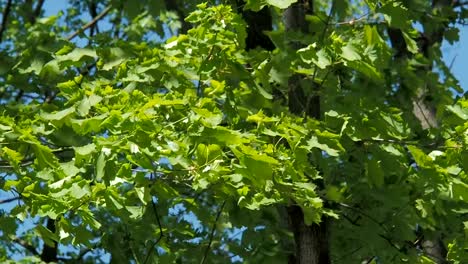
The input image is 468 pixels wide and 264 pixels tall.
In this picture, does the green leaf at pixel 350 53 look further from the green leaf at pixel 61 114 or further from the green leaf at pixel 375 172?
the green leaf at pixel 61 114

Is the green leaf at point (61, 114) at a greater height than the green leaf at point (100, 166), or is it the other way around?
the green leaf at point (61, 114)

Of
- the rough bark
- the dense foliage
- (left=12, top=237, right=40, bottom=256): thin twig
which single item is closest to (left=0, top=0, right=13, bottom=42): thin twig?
(left=12, top=237, right=40, bottom=256): thin twig

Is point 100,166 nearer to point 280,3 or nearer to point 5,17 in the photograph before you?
point 280,3

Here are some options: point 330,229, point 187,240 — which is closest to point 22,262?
point 187,240

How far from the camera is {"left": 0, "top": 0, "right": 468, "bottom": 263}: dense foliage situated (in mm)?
5137

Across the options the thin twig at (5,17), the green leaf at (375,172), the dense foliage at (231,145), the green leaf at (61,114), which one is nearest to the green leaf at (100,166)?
the dense foliage at (231,145)

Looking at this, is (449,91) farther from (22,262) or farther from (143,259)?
(22,262)

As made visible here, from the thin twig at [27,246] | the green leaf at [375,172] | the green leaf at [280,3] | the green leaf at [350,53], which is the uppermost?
the thin twig at [27,246]

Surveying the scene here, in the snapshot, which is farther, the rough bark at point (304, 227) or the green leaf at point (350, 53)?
the rough bark at point (304, 227)

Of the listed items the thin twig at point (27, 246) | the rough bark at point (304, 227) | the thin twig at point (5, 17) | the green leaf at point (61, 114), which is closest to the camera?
the green leaf at point (61, 114)

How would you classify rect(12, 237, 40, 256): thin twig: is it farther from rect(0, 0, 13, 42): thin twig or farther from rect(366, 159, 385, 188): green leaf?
rect(366, 159, 385, 188): green leaf

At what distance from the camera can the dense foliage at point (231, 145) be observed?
202 inches

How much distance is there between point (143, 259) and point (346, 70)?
8.43ft

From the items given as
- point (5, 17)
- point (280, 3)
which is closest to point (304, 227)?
point (280, 3)
